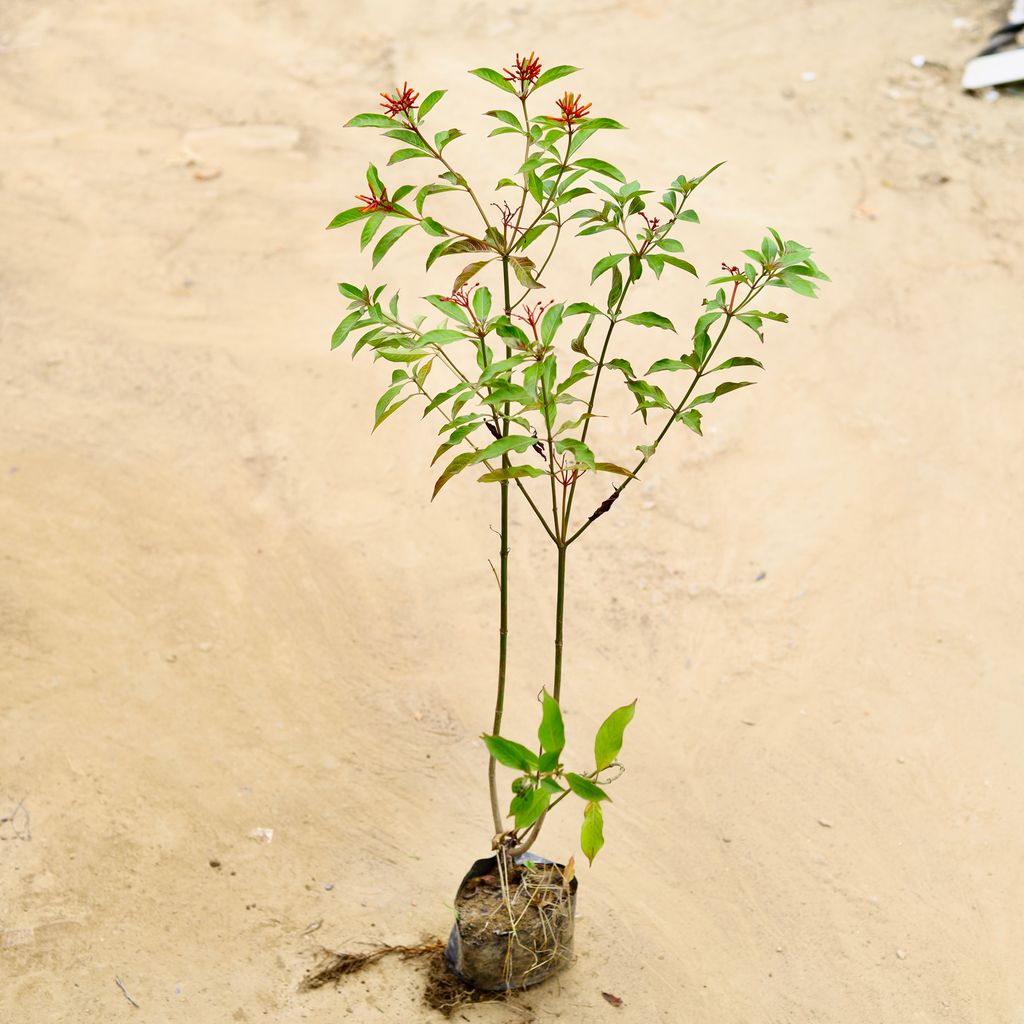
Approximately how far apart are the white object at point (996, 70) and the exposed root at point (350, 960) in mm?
4704

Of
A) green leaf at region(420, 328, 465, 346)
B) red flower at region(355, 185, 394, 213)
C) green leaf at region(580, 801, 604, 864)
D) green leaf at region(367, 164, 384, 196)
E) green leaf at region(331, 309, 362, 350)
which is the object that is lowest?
green leaf at region(580, 801, 604, 864)

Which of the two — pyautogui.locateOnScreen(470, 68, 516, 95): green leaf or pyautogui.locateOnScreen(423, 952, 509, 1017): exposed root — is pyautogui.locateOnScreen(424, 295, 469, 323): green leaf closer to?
pyautogui.locateOnScreen(470, 68, 516, 95): green leaf

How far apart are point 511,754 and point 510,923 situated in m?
0.61

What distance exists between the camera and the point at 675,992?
2512 millimetres

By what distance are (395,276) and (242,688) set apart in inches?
75.8

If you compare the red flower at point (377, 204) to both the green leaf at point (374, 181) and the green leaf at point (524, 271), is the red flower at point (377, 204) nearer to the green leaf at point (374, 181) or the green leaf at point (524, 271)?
the green leaf at point (374, 181)

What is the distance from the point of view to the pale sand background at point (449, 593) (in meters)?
2.62

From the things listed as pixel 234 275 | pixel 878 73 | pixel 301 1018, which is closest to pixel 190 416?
pixel 234 275

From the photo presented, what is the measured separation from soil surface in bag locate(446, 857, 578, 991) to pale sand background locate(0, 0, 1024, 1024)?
132mm

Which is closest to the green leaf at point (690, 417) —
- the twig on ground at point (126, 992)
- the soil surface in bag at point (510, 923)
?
the soil surface in bag at point (510, 923)

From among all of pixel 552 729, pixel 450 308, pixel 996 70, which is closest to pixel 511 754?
pixel 552 729

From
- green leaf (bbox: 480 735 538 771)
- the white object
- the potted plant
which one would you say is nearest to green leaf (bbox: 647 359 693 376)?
the potted plant

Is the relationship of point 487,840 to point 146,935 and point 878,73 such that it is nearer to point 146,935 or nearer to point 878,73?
point 146,935

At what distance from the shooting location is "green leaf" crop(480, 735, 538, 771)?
1.84 meters
